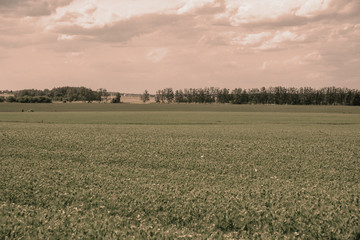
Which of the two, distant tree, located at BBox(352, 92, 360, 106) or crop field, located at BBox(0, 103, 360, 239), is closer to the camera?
crop field, located at BBox(0, 103, 360, 239)

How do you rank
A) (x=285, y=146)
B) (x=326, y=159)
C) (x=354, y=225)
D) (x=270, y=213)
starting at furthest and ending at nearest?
(x=285, y=146) < (x=326, y=159) < (x=270, y=213) < (x=354, y=225)

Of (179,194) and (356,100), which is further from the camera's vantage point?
(356,100)

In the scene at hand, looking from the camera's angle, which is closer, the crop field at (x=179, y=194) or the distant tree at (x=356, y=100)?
the crop field at (x=179, y=194)

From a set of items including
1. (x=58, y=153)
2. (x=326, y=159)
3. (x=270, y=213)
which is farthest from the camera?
(x=58, y=153)

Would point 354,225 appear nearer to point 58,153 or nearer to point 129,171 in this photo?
point 129,171

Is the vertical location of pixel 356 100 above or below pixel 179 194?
above

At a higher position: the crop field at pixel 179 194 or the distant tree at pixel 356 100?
the distant tree at pixel 356 100

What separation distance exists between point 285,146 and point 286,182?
10.7 meters

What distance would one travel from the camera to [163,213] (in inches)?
410

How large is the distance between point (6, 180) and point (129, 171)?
18.5 feet

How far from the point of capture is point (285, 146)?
24.5m

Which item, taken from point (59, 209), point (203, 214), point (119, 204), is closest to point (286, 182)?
point (203, 214)

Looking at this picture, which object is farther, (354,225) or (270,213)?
(270,213)

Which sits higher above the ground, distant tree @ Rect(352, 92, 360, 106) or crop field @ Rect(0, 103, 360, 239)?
distant tree @ Rect(352, 92, 360, 106)
